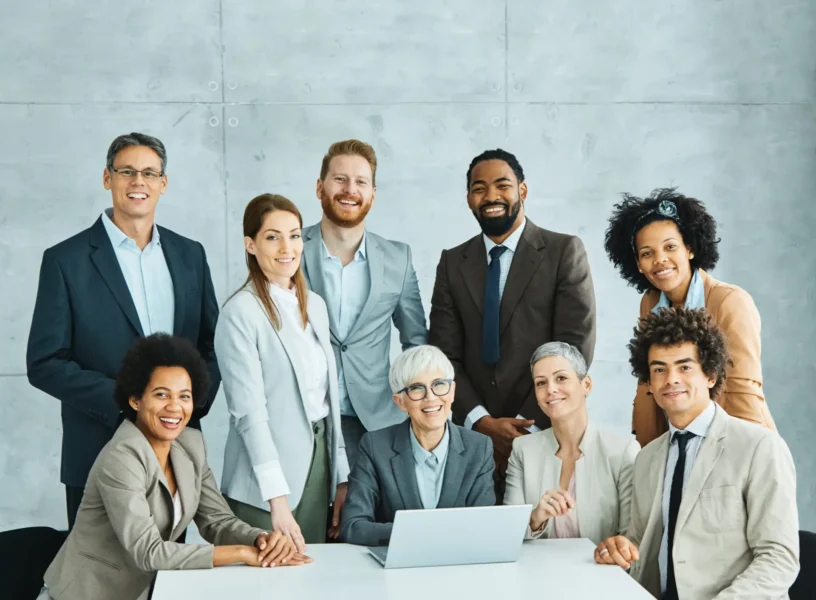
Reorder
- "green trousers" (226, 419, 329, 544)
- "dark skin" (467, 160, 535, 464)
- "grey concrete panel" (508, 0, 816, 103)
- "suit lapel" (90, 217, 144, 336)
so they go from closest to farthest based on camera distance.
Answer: "green trousers" (226, 419, 329, 544), "suit lapel" (90, 217, 144, 336), "dark skin" (467, 160, 535, 464), "grey concrete panel" (508, 0, 816, 103)

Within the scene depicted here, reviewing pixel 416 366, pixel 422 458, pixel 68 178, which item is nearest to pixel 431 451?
pixel 422 458

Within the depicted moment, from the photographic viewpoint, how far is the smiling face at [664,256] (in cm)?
348

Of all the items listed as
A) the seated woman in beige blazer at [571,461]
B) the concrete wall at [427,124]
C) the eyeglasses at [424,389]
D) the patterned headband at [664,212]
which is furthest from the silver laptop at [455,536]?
the concrete wall at [427,124]

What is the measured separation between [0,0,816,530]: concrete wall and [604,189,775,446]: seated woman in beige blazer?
1.97 metres

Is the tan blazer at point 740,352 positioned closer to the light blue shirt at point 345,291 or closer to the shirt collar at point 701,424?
the shirt collar at point 701,424

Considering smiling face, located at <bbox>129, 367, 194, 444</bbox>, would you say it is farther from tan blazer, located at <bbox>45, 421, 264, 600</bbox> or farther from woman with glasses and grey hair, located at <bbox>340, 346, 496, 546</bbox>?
woman with glasses and grey hair, located at <bbox>340, 346, 496, 546</bbox>

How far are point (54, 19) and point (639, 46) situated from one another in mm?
3160

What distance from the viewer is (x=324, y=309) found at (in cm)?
352

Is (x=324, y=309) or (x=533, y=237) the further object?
(x=533, y=237)

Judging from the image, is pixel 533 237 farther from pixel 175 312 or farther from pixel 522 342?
pixel 175 312

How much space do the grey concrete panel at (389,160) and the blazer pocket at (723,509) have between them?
9.74 feet

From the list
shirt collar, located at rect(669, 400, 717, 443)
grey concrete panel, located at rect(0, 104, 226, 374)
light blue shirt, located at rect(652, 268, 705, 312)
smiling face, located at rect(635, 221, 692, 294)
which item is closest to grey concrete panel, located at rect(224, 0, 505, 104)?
grey concrete panel, located at rect(0, 104, 226, 374)

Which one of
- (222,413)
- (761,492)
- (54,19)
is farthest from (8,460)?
(761,492)

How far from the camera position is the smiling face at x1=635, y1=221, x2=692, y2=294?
11.4ft
